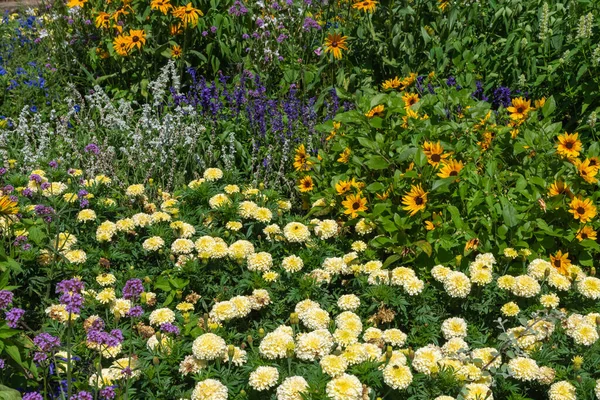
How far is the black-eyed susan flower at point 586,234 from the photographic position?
3.24m

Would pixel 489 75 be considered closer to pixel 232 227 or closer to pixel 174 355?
pixel 232 227

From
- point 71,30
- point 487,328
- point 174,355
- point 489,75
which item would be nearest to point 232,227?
point 174,355

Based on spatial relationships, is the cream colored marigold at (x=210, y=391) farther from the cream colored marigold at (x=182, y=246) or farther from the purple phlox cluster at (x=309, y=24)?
the purple phlox cluster at (x=309, y=24)

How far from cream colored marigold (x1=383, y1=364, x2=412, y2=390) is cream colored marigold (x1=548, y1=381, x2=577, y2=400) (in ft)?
1.64

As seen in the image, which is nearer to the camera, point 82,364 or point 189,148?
point 82,364

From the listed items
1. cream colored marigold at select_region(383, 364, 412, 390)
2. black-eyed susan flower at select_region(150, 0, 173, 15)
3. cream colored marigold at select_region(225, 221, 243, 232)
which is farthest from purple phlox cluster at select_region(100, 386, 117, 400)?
black-eyed susan flower at select_region(150, 0, 173, 15)

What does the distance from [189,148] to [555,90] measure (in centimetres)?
231

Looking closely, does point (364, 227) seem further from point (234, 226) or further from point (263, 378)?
point (263, 378)

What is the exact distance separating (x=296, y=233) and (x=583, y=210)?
1.29m

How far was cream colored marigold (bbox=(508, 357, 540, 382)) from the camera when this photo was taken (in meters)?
2.40

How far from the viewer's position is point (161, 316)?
8.93 feet

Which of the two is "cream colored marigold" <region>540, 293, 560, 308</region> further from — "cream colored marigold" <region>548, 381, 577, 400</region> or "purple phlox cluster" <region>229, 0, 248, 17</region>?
"purple phlox cluster" <region>229, 0, 248, 17</region>

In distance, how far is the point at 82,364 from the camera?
2537 mm

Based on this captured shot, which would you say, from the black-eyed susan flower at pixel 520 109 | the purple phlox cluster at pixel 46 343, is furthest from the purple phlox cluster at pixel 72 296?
the black-eyed susan flower at pixel 520 109
